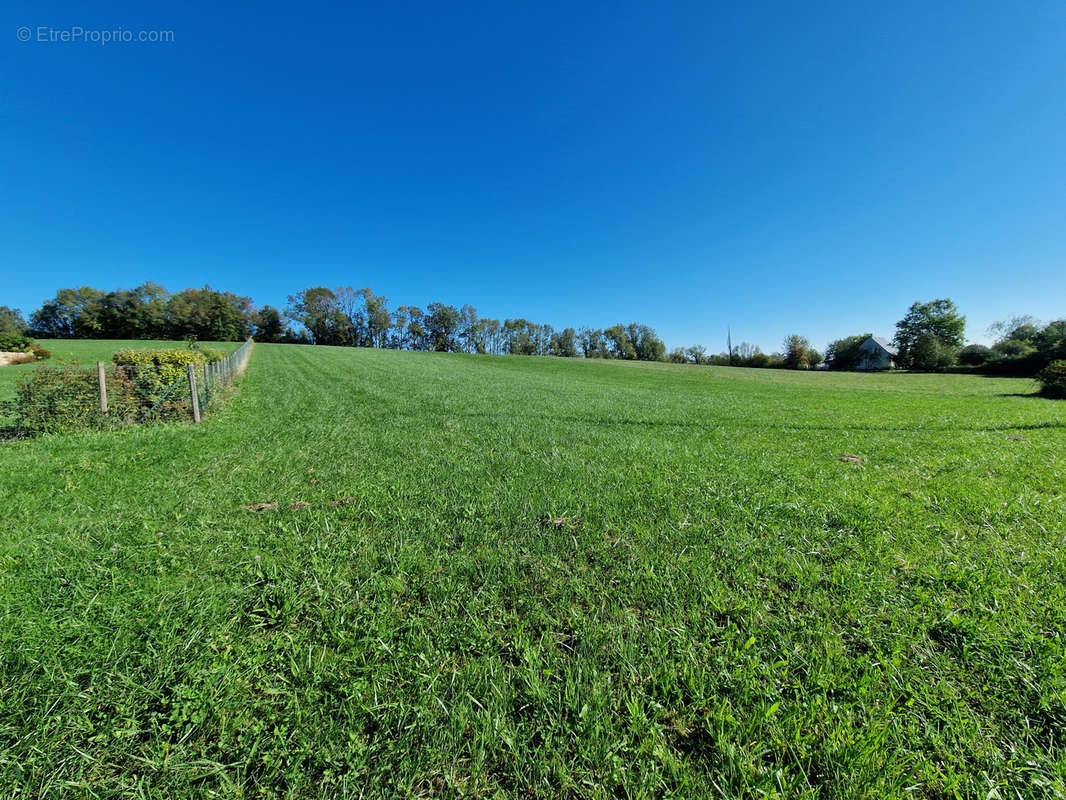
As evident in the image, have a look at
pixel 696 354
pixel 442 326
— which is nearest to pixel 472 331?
pixel 442 326

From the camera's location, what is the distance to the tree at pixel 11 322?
6086 centimetres

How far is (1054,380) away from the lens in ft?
61.7

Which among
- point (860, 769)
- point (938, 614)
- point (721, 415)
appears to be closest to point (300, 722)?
point (860, 769)

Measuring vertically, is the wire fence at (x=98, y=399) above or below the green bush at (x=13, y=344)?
below

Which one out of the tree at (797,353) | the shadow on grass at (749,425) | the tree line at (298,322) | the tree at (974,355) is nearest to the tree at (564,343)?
the tree line at (298,322)

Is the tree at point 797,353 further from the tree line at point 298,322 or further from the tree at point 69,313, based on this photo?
the tree at point 69,313

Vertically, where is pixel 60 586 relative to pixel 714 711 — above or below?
above

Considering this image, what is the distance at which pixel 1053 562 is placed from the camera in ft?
10.2

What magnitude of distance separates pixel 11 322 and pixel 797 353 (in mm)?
144306

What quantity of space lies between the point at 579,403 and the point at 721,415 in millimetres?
4722

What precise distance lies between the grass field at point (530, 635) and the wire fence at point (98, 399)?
2885mm

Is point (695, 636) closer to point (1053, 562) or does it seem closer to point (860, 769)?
point (860, 769)

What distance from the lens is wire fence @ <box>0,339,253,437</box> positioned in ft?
23.2

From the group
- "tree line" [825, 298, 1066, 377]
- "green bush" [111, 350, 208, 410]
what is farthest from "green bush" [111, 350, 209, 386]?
"tree line" [825, 298, 1066, 377]
